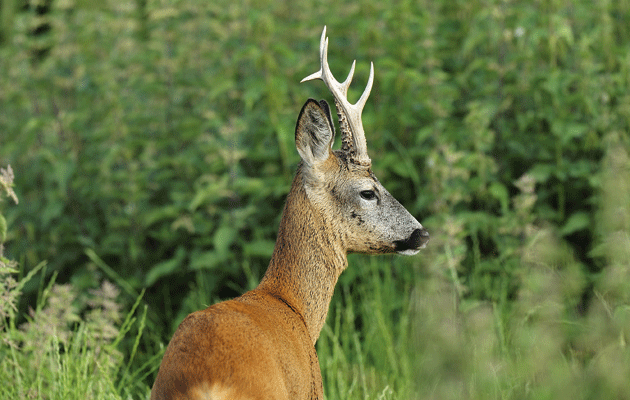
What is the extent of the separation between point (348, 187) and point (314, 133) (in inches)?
9.4

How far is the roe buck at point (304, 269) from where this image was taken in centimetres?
194

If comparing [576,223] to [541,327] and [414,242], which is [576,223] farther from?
[414,242]

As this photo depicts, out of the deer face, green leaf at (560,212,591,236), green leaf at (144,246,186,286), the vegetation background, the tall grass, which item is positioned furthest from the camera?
green leaf at (144,246,186,286)

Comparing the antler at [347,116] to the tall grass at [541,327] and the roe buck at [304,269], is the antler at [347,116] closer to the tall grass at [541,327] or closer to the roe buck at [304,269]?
the roe buck at [304,269]

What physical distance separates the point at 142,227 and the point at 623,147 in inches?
118

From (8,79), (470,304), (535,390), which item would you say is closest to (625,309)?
(535,390)

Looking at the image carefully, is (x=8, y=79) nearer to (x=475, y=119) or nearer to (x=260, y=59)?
(x=260, y=59)

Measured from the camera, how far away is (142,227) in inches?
190

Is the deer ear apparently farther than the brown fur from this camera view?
Yes

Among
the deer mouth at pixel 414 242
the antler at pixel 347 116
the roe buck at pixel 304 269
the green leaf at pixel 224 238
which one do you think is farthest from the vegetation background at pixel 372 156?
the antler at pixel 347 116

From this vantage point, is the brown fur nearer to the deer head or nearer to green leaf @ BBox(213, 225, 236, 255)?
the deer head

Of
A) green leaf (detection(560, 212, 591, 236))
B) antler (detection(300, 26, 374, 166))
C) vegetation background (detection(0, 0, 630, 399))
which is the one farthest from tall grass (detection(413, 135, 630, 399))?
antler (detection(300, 26, 374, 166))

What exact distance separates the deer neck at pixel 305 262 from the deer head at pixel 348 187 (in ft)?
0.13

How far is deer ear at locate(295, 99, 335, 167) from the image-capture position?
2.58 m
